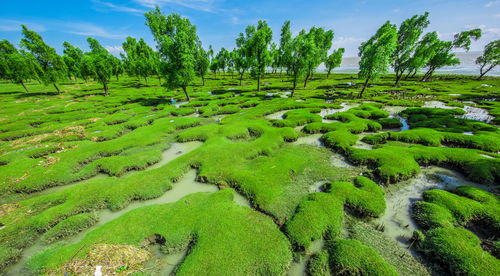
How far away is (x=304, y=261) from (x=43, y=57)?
76239mm

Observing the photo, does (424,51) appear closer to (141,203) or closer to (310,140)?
(310,140)

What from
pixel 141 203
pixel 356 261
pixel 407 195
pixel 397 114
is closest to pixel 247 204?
pixel 356 261

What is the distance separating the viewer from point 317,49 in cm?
3575

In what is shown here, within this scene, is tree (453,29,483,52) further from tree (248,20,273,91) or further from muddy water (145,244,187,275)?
muddy water (145,244,187,275)

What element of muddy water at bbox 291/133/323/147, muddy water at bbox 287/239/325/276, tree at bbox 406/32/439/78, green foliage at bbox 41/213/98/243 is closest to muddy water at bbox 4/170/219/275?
green foliage at bbox 41/213/98/243

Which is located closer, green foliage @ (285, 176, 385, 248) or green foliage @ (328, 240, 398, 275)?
green foliage @ (328, 240, 398, 275)

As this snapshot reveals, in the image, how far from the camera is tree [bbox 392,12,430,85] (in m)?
46.5

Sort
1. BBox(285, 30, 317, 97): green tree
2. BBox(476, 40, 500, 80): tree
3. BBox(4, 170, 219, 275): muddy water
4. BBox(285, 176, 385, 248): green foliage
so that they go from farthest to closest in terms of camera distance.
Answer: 1. BBox(476, 40, 500, 80): tree
2. BBox(285, 30, 317, 97): green tree
3. BBox(285, 176, 385, 248): green foliage
4. BBox(4, 170, 219, 275): muddy water

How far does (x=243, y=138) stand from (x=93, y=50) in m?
106

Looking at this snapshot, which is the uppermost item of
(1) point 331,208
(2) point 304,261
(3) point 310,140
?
(3) point 310,140

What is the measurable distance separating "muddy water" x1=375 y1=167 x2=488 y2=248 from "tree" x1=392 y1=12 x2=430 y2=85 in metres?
51.7

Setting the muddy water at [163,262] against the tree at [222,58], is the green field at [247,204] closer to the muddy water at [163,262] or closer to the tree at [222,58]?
the muddy water at [163,262]

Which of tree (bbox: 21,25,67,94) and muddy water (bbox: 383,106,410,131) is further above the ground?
tree (bbox: 21,25,67,94)

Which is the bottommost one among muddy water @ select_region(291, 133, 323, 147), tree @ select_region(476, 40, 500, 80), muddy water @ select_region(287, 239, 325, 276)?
muddy water @ select_region(287, 239, 325, 276)
